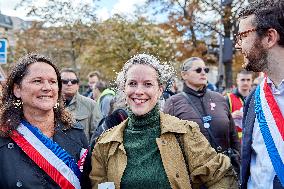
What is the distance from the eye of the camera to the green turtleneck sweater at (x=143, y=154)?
303cm

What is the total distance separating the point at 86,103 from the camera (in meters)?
6.60

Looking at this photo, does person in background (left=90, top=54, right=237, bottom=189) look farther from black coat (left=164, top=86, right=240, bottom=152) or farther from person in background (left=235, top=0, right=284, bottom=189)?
black coat (left=164, top=86, right=240, bottom=152)

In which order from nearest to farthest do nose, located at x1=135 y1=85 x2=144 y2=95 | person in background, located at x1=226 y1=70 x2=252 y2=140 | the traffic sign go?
nose, located at x1=135 y1=85 x2=144 y2=95 < person in background, located at x1=226 y1=70 x2=252 y2=140 < the traffic sign

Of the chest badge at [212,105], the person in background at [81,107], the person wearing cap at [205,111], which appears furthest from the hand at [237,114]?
the person in background at [81,107]

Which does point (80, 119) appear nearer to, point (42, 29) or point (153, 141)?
point (153, 141)

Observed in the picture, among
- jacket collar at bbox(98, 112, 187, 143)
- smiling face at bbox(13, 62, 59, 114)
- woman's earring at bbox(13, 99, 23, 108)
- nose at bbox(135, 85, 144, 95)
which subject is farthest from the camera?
woman's earring at bbox(13, 99, 23, 108)

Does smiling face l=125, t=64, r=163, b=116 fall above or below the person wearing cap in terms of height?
above

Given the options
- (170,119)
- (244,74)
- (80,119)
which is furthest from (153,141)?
(244,74)

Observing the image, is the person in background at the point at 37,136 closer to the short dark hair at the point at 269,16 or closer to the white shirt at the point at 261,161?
the white shirt at the point at 261,161

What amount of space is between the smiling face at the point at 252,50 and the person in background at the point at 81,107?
3.84 meters

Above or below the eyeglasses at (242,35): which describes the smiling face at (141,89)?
below

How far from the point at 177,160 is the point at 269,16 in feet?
3.59

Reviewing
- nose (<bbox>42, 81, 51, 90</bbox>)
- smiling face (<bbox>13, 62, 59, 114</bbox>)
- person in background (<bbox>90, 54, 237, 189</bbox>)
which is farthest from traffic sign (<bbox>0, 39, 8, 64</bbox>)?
person in background (<bbox>90, 54, 237, 189</bbox>)

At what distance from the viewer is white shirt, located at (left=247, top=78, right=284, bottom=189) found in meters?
2.62
